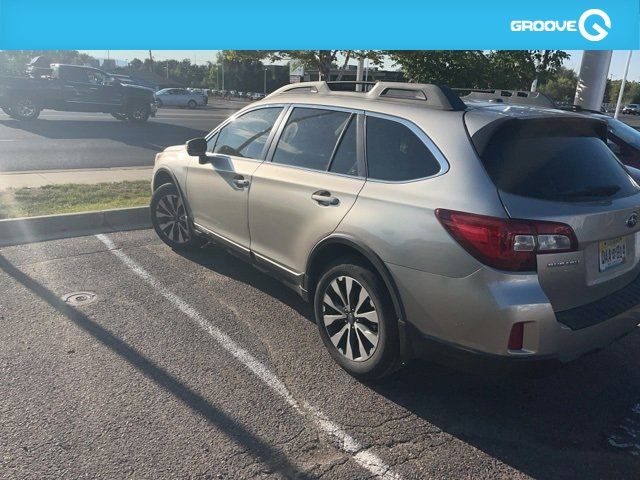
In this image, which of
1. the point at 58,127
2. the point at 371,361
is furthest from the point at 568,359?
the point at 58,127

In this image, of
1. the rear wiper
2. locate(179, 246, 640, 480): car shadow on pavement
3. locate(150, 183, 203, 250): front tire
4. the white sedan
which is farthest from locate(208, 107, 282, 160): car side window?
Answer: the white sedan

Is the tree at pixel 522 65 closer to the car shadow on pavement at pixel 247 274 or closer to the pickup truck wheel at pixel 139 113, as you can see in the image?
the car shadow on pavement at pixel 247 274

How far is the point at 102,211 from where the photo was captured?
650 centimetres

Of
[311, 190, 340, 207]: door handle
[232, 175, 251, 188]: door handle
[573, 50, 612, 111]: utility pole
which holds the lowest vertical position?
[232, 175, 251, 188]: door handle

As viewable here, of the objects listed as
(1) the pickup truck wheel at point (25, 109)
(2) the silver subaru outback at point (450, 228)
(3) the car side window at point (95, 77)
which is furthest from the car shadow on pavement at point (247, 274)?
(3) the car side window at point (95, 77)

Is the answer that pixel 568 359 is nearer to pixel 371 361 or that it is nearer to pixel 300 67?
pixel 371 361

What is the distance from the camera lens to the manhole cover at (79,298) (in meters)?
4.28

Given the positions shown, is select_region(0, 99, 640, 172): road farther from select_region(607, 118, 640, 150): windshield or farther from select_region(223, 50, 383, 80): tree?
select_region(607, 118, 640, 150): windshield

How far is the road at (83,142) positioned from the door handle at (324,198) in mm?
A: 8393

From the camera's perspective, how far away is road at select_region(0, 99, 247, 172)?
10913 mm

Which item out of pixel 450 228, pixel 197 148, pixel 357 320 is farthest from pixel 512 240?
pixel 197 148

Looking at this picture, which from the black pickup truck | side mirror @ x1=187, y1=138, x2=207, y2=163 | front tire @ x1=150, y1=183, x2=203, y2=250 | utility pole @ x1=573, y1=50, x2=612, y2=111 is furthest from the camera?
the black pickup truck

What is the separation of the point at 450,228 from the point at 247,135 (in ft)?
7.72

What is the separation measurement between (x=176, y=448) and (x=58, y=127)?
16846 mm
